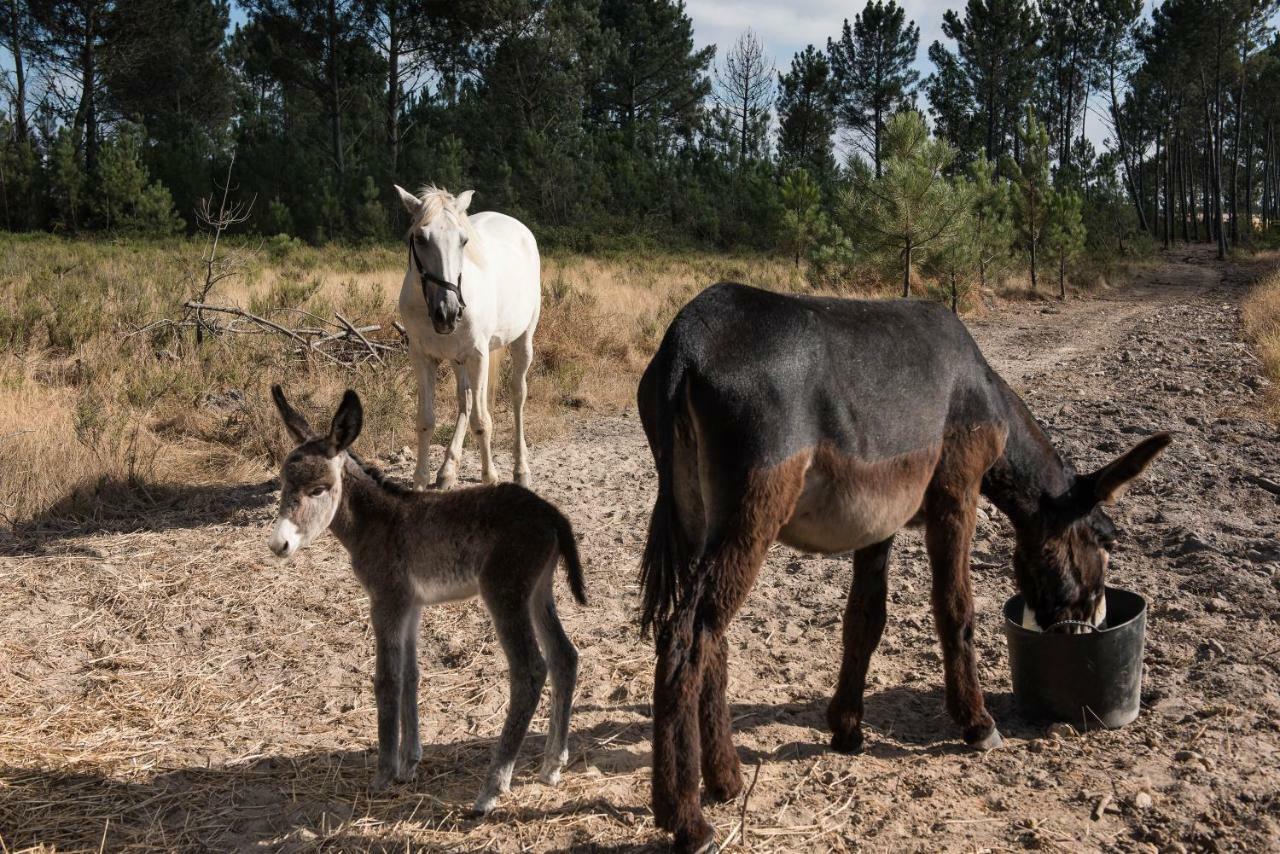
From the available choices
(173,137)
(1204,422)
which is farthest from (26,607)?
(173,137)

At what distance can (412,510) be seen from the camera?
3.88m

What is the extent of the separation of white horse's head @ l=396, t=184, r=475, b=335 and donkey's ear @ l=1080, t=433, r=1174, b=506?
4.39 metres

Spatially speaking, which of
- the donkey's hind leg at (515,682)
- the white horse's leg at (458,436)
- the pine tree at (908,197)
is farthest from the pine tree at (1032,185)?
the donkey's hind leg at (515,682)

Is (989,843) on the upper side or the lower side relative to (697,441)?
lower

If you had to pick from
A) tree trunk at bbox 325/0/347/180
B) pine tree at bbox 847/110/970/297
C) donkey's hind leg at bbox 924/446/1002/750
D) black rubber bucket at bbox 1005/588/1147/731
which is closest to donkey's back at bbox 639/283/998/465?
donkey's hind leg at bbox 924/446/1002/750

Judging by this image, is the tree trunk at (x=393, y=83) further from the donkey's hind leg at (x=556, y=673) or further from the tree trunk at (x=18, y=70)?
the donkey's hind leg at (x=556, y=673)

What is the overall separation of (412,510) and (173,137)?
3982cm

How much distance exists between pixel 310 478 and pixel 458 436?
3.79 m

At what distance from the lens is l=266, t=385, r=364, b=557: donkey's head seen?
3543mm

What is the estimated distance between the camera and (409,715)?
3.78 m

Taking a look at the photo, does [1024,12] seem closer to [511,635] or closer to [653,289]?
[653,289]

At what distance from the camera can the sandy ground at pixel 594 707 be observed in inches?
136

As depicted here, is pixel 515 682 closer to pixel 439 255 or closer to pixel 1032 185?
pixel 439 255

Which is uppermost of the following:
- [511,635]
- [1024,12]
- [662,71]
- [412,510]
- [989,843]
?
[1024,12]
